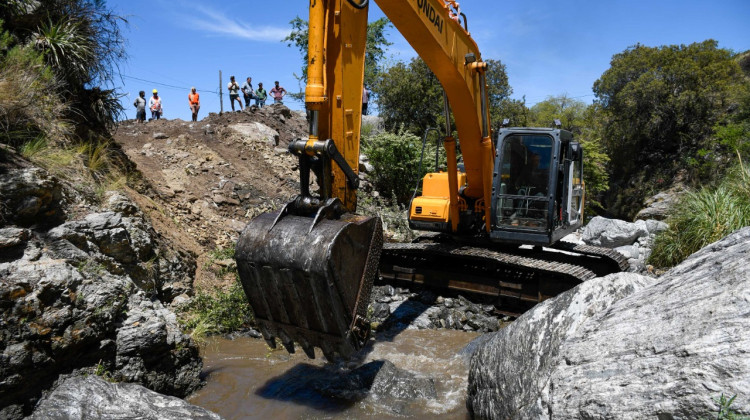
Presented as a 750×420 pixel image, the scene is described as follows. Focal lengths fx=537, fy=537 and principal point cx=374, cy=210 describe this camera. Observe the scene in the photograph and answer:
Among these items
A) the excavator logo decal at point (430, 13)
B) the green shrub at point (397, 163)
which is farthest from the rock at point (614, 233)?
the excavator logo decal at point (430, 13)

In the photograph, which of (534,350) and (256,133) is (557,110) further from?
(534,350)

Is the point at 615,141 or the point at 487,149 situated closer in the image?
the point at 487,149

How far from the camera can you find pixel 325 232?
3801mm

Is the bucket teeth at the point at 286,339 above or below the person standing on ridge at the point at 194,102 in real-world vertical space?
below

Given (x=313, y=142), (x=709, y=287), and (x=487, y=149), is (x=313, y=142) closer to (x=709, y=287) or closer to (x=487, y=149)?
(x=709, y=287)

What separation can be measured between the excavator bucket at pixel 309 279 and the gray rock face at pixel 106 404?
824mm

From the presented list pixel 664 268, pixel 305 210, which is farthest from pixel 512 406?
pixel 664 268

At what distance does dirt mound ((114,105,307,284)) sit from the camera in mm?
8914

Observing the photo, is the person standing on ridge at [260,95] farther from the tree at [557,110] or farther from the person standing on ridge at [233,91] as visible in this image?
the tree at [557,110]

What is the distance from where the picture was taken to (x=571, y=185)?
25.5 feet

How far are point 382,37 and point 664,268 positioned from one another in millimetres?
19229

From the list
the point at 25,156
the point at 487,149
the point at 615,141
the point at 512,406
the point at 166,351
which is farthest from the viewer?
the point at 615,141

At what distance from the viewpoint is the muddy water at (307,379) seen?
4.51 meters

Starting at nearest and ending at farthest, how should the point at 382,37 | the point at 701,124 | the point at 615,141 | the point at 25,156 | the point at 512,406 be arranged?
the point at 512,406
the point at 25,156
the point at 701,124
the point at 615,141
the point at 382,37
